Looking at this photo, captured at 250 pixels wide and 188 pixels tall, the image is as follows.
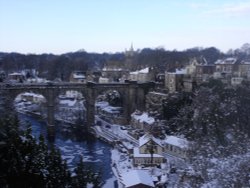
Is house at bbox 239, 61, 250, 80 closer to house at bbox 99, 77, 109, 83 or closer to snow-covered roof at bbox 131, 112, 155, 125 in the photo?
snow-covered roof at bbox 131, 112, 155, 125

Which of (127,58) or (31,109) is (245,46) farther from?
(31,109)

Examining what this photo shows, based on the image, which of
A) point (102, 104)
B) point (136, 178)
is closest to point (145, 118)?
point (102, 104)

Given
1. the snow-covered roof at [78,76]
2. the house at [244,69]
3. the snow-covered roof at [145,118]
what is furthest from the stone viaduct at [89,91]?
the snow-covered roof at [78,76]

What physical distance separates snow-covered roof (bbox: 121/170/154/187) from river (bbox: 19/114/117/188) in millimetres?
1413

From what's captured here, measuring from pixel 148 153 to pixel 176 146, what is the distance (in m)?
1.88

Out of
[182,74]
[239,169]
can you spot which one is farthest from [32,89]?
[239,169]

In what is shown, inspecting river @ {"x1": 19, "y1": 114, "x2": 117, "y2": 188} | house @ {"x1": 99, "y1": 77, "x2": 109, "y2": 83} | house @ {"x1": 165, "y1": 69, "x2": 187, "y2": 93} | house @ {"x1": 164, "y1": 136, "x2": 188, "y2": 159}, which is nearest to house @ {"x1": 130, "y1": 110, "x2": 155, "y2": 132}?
river @ {"x1": 19, "y1": 114, "x2": 117, "y2": 188}

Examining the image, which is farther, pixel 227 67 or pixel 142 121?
pixel 227 67

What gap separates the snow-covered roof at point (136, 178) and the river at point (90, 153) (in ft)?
4.64

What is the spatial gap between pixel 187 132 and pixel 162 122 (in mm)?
4528

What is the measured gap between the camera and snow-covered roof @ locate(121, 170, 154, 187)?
18.9 metres

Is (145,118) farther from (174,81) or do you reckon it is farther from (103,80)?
(103,80)

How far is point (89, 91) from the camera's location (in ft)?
123

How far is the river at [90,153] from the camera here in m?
22.8
